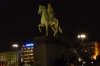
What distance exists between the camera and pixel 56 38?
89.9 ft

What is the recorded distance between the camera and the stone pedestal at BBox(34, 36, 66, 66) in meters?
25.9

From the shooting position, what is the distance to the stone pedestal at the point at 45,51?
2586 cm

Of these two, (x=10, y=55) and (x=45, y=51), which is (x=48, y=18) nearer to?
(x=45, y=51)

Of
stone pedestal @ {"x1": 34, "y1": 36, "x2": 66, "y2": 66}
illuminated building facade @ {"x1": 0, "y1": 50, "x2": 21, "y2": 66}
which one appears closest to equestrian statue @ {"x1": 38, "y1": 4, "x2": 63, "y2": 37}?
stone pedestal @ {"x1": 34, "y1": 36, "x2": 66, "y2": 66}

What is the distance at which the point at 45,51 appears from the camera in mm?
25922

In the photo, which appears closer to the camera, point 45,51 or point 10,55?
point 45,51

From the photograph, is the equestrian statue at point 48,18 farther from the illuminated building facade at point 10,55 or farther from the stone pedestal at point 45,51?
the illuminated building facade at point 10,55

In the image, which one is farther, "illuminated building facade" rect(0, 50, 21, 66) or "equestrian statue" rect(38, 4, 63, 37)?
"illuminated building facade" rect(0, 50, 21, 66)

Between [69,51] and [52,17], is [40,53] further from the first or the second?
[69,51]

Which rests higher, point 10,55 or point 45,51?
point 10,55

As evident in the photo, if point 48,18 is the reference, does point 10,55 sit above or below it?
below

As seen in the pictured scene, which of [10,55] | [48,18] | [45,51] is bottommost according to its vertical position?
[45,51]

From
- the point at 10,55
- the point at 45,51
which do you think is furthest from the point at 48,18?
the point at 10,55

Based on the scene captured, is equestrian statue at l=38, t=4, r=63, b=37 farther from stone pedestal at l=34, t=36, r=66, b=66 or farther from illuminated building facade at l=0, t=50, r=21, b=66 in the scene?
illuminated building facade at l=0, t=50, r=21, b=66
